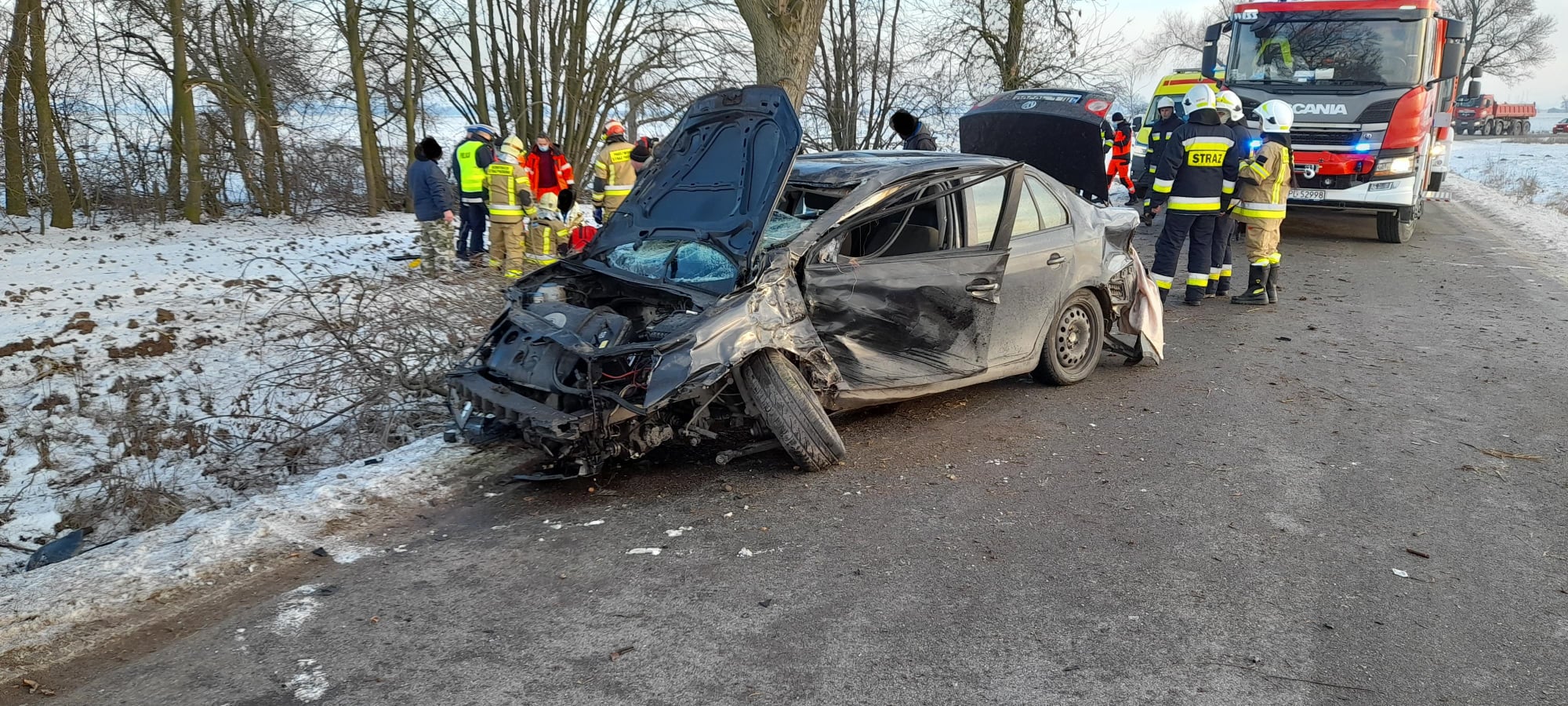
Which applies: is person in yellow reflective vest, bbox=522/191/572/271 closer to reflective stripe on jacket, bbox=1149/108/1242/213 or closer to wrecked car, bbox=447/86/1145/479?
wrecked car, bbox=447/86/1145/479

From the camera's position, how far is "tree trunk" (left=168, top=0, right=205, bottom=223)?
44.9 ft

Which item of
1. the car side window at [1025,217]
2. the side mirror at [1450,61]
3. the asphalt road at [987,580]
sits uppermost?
the side mirror at [1450,61]

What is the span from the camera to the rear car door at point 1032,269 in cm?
553

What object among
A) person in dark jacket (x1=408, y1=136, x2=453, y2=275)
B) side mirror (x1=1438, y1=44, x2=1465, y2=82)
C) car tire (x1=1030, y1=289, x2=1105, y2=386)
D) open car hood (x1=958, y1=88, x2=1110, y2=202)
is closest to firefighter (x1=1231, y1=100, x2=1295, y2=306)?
open car hood (x1=958, y1=88, x2=1110, y2=202)

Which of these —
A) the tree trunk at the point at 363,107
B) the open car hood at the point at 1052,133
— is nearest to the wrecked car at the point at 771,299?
the open car hood at the point at 1052,133

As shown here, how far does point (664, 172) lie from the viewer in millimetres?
5594

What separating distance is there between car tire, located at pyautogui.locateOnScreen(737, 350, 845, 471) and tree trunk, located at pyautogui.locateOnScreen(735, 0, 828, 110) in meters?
6.44

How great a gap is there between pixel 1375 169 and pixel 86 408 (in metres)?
13.5

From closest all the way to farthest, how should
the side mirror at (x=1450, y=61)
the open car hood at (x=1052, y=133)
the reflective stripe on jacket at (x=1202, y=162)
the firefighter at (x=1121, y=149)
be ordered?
the reflective stripe on jacket at (x=1202, y=162), the open car hood at (x=1052, y=133), the side mirror at (x=1450, y=61), the firefighter at (x=1121, y=149)

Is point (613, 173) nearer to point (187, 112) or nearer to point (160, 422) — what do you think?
point (160, 422)

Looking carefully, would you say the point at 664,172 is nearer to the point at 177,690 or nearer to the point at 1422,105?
the point at 177,690

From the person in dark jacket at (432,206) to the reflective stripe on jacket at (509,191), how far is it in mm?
831

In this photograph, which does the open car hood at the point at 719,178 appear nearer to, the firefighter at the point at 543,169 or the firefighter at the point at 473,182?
the firefighter at the point at 543,169

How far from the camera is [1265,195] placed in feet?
28.8
